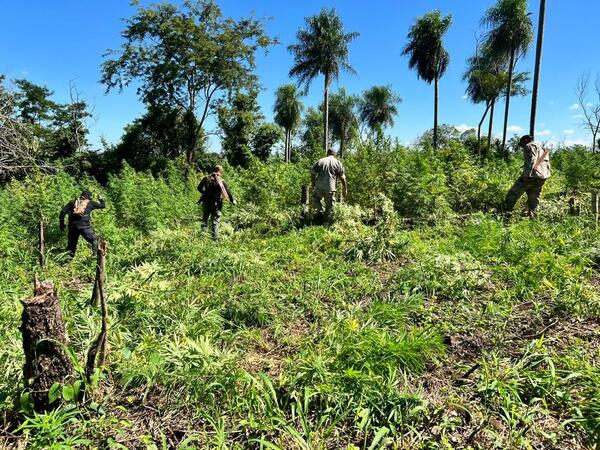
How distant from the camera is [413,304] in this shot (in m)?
3.79

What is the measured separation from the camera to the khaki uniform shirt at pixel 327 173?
8203 millimetres

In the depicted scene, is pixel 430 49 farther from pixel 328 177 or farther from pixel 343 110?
pixel 328 177

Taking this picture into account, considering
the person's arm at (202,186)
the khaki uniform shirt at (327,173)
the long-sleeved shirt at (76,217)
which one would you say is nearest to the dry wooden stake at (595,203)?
the khaki uniform shirt at (327,173)

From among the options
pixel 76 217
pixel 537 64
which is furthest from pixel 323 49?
pixel 76 217

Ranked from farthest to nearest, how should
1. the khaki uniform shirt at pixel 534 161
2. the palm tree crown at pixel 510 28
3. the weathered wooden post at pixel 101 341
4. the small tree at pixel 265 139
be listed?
the small tree at pixel 265 139, the palm tree crown at pixel 510 28, the khaki uniform shirt at pixel 534 161, the weathered wooden post at pixel 101 341

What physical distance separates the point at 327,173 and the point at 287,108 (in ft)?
118

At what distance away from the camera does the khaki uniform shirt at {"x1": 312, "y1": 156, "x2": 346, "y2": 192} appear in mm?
8203

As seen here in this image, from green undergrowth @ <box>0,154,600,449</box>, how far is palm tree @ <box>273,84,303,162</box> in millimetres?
36832

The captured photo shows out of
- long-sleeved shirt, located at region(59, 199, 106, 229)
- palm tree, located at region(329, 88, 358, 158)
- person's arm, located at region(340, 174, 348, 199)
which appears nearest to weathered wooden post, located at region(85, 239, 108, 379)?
long-sleeved shirt, located at region(59, 199, 106, 229)

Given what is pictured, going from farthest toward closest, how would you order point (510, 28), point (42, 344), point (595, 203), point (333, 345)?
point (510, 28) → point (595, 203) → point (333, 345) → point (42, 344)

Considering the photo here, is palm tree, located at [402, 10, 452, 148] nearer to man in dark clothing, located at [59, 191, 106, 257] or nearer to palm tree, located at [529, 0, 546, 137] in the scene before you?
palm tree, located at [529, 0, 546, 137]

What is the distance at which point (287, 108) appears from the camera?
42094 millimetres

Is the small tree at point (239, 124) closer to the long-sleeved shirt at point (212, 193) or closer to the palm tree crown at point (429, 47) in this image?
the palm tree crown at point (429, 47)

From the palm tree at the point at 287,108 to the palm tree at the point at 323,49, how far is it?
11187 millimetres
